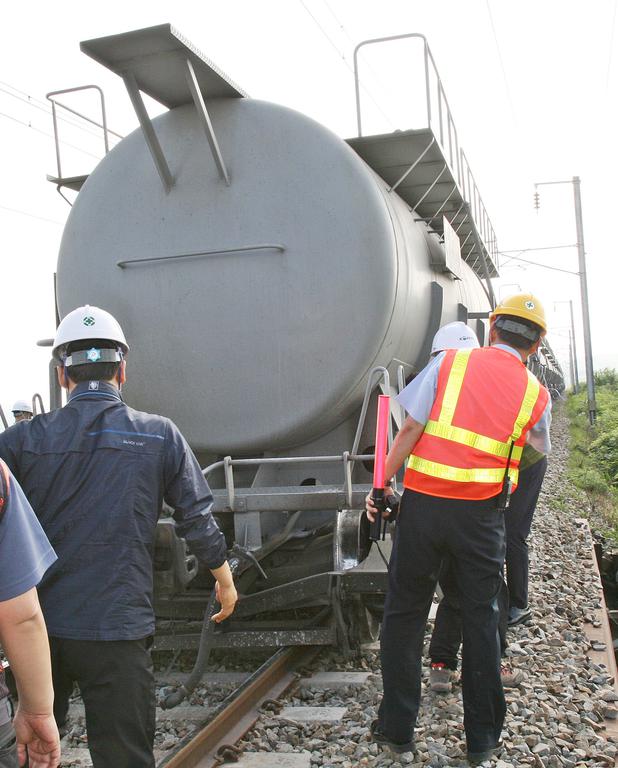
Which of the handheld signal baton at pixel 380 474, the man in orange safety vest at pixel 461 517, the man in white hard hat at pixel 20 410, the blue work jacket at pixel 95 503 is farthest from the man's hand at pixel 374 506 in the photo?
the man in white hard hat at pixel 20 410

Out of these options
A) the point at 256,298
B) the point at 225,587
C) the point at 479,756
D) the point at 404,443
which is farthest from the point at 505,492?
the point at 256,298

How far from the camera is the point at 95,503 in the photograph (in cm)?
273

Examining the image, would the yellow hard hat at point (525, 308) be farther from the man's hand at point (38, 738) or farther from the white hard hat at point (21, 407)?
the white hard hat at point (21, 407)

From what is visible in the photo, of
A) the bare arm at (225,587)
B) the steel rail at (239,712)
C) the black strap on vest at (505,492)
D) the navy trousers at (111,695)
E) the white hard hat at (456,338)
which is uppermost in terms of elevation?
the white hard hat at (456,338)

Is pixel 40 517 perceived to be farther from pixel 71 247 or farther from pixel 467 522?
pixel 71 247

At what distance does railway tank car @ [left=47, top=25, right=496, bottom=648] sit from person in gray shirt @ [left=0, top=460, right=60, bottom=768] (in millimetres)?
2691

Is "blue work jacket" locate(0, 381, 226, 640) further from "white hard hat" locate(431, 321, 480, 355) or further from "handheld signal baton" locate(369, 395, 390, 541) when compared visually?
"white hard hat" locate(431, 321, 480, 355)

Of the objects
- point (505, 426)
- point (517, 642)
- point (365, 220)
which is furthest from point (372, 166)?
point (517, 642)

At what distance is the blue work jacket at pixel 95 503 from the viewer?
106 inches

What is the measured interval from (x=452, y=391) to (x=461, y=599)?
3.07 feet

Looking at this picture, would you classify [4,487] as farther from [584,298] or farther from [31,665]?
[584,298]

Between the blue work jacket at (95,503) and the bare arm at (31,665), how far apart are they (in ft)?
1.90

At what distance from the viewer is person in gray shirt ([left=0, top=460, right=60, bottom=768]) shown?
6.49ft

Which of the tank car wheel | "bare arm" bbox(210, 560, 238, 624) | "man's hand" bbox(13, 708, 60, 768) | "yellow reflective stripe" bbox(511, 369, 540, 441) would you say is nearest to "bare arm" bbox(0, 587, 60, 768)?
"man's hand" bbox(13, 708, 60, 768)
